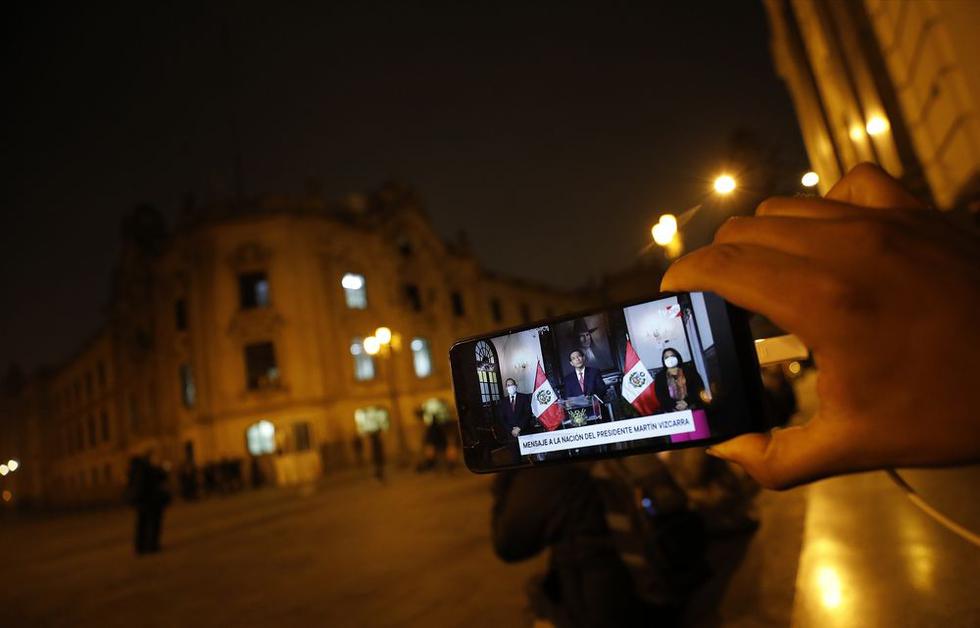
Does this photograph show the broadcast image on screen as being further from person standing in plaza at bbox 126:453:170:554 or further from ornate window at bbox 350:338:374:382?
ornate window at bbox 350:338:374:382

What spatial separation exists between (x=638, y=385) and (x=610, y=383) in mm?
66

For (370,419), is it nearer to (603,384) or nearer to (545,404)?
(545,404)

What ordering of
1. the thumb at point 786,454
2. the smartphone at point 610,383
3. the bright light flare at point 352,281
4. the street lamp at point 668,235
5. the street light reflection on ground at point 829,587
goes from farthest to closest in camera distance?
the bright light flare at point 352,281, the street lamp at point 668,235, the street light reflection on ground at point 829,587, the smartphone at point 610,383, the thumb at point 786,454

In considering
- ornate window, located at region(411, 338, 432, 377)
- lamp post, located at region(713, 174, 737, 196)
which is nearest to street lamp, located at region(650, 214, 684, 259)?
lamp post, located at region(713, 174, 737, 196)

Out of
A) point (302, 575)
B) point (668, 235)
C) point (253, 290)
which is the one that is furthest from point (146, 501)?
point (253, 290)

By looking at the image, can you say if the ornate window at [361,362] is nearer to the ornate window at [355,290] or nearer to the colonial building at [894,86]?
the ornate window at [355,290]

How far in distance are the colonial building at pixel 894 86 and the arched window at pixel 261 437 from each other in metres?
22.5

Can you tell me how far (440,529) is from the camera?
6.25 m

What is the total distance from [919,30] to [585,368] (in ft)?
9.41

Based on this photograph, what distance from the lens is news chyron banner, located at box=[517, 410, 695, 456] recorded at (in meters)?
1.13

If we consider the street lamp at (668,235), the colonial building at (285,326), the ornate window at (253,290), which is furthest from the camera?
the ornate window at (253,290)

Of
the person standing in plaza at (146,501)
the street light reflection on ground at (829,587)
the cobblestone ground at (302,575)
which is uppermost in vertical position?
the person standing in plaza at (146,501)

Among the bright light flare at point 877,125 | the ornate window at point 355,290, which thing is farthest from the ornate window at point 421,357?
the bright light flare at point 877,125

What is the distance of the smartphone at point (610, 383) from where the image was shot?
3.57 ft
